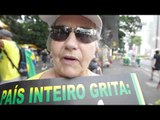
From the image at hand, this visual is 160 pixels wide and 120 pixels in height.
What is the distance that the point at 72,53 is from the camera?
64.4 inches

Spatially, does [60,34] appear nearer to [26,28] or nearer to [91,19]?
[91,19]

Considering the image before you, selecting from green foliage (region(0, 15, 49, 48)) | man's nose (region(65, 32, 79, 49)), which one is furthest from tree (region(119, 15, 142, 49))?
green foliage (region(0, 15, 49, 48))

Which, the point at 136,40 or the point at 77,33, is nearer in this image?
the point at 77,33

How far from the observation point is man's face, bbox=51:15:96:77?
1.64 metres

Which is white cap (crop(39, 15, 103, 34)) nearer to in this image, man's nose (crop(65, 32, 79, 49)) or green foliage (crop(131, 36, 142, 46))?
man's nose (crop(65, 32, 79, 49))

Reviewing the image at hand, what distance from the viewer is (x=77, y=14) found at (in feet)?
5.68

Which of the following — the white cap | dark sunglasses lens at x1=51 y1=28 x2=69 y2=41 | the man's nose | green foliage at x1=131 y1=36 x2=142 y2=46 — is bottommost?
green foliage at x1=131 y1=36 x2=142 y2=46
